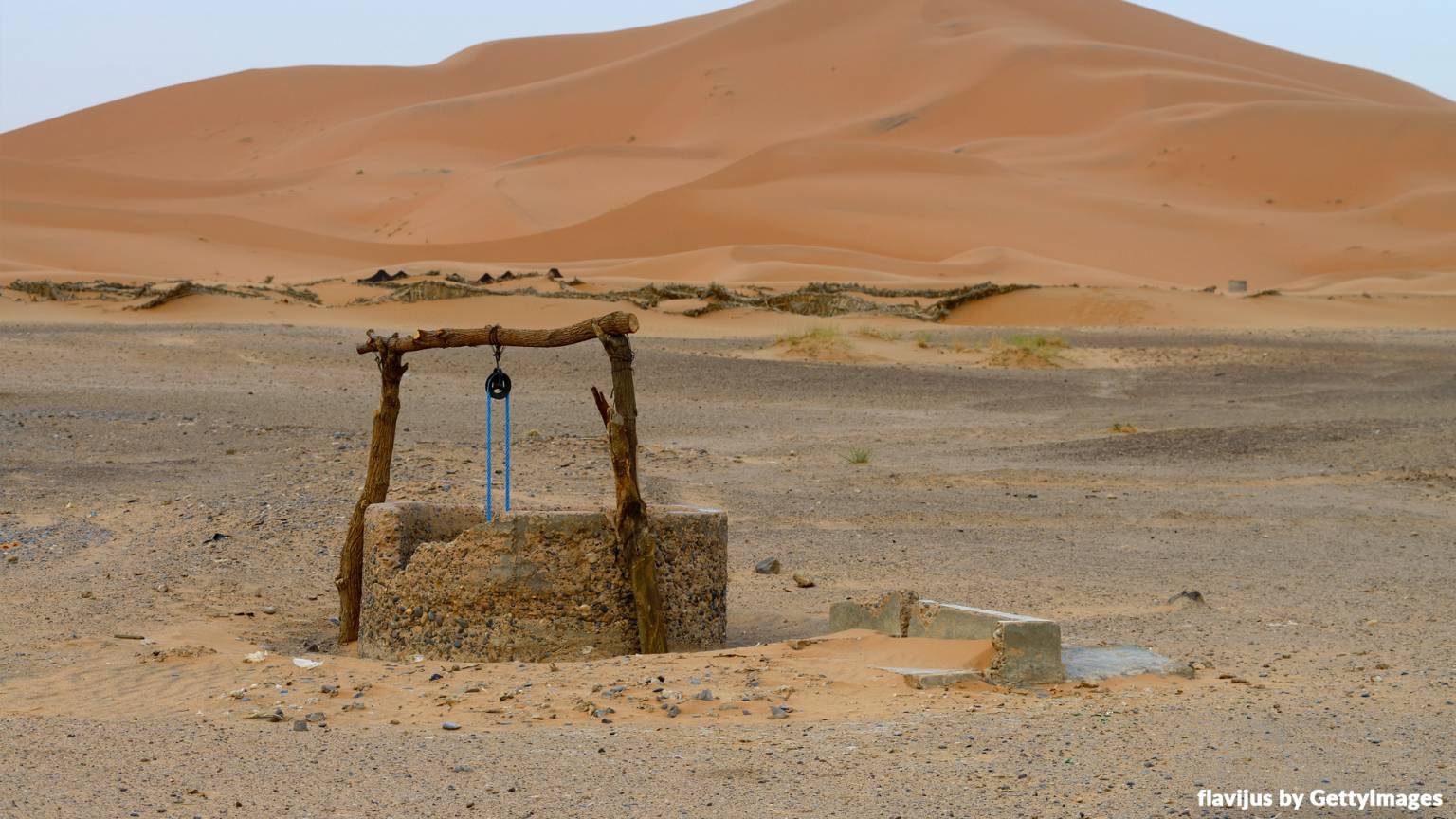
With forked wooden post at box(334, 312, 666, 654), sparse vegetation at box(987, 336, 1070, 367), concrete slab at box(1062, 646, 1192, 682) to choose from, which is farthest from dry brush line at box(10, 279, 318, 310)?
concrete slab at box(1062, 646, 1192, 682)

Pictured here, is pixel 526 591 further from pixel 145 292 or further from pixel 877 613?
pixel 145 292

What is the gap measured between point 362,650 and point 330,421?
8.12 m

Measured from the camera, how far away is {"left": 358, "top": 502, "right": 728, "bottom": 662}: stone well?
6941 mm

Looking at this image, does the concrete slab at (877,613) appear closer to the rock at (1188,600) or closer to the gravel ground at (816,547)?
the gravel ground at (816,547)

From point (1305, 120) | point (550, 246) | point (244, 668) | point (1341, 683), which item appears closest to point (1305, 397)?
point (1341, 683)

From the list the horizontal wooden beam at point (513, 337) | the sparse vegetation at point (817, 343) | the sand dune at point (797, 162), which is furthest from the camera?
the sand dune at point (797, 162)

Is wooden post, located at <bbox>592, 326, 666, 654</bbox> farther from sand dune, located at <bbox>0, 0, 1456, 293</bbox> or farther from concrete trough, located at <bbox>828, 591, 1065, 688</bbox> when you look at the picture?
sand dune, located at <bbox>0, 0, 1456, 293</bbox>

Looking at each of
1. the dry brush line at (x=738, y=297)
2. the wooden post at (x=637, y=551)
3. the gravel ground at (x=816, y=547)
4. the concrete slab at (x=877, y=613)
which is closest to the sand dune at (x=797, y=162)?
the dry brush line at (x=738, y=297)

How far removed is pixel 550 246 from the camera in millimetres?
54062

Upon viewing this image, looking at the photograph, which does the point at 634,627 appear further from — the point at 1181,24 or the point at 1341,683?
the point at 1181,24

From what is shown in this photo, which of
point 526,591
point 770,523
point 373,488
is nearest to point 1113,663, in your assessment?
point 526,591

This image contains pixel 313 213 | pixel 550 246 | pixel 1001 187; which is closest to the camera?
pixel 550 246

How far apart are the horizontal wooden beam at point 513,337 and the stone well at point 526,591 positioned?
2.61ft

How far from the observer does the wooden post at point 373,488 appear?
7832mm
